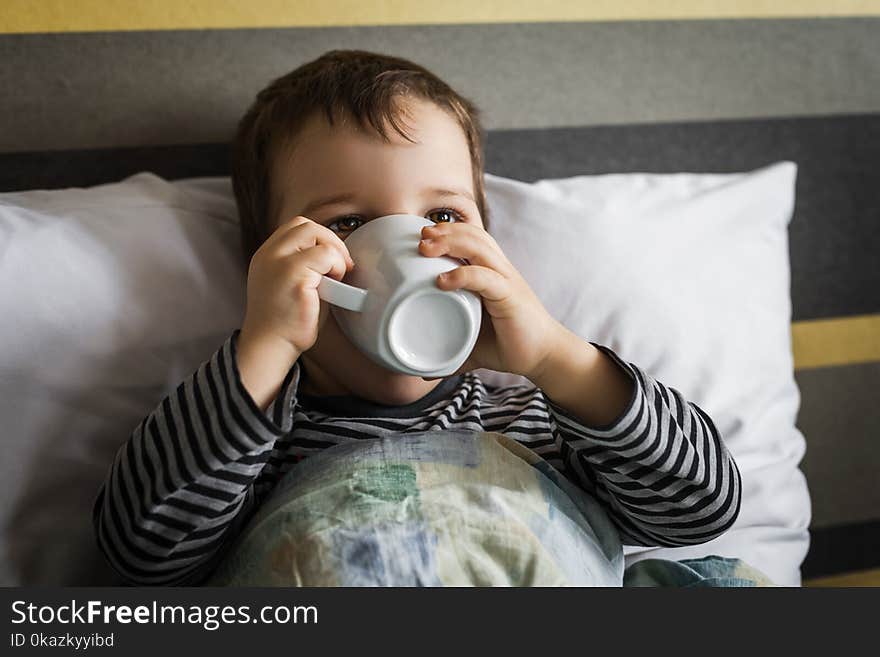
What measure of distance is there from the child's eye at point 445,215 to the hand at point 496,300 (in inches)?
3.4

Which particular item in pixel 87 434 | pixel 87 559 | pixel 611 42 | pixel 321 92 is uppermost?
pixel 611 42

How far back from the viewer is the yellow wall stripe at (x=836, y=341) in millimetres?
1303

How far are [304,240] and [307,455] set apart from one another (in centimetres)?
23

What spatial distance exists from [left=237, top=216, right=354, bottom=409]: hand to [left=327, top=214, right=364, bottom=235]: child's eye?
0.28 feet

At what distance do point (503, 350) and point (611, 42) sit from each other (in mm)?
635

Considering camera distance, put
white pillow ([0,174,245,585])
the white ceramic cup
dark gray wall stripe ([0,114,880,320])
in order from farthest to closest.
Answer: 1. dark gray wall stripe ([0,114,880,320])
2. white pillow ([0,174,245,585])
3. the white ceramic cup

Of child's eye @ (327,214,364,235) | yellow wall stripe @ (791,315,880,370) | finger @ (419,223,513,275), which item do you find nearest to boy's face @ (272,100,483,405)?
child's eye @ (327,214,364,235)

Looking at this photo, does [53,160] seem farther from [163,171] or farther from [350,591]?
[350,591]

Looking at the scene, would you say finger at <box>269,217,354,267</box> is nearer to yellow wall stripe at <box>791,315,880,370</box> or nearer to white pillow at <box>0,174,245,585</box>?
white pillow at <box>0,174,245,585</box>

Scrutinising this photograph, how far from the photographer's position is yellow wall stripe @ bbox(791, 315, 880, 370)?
1303 mm

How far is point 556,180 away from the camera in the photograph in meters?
1.19

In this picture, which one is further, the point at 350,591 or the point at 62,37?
the point at 62,37

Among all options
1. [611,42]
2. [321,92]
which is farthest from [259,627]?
[611,42]

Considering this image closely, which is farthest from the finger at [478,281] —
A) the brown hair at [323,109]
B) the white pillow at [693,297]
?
the white pillow at [693,297]
